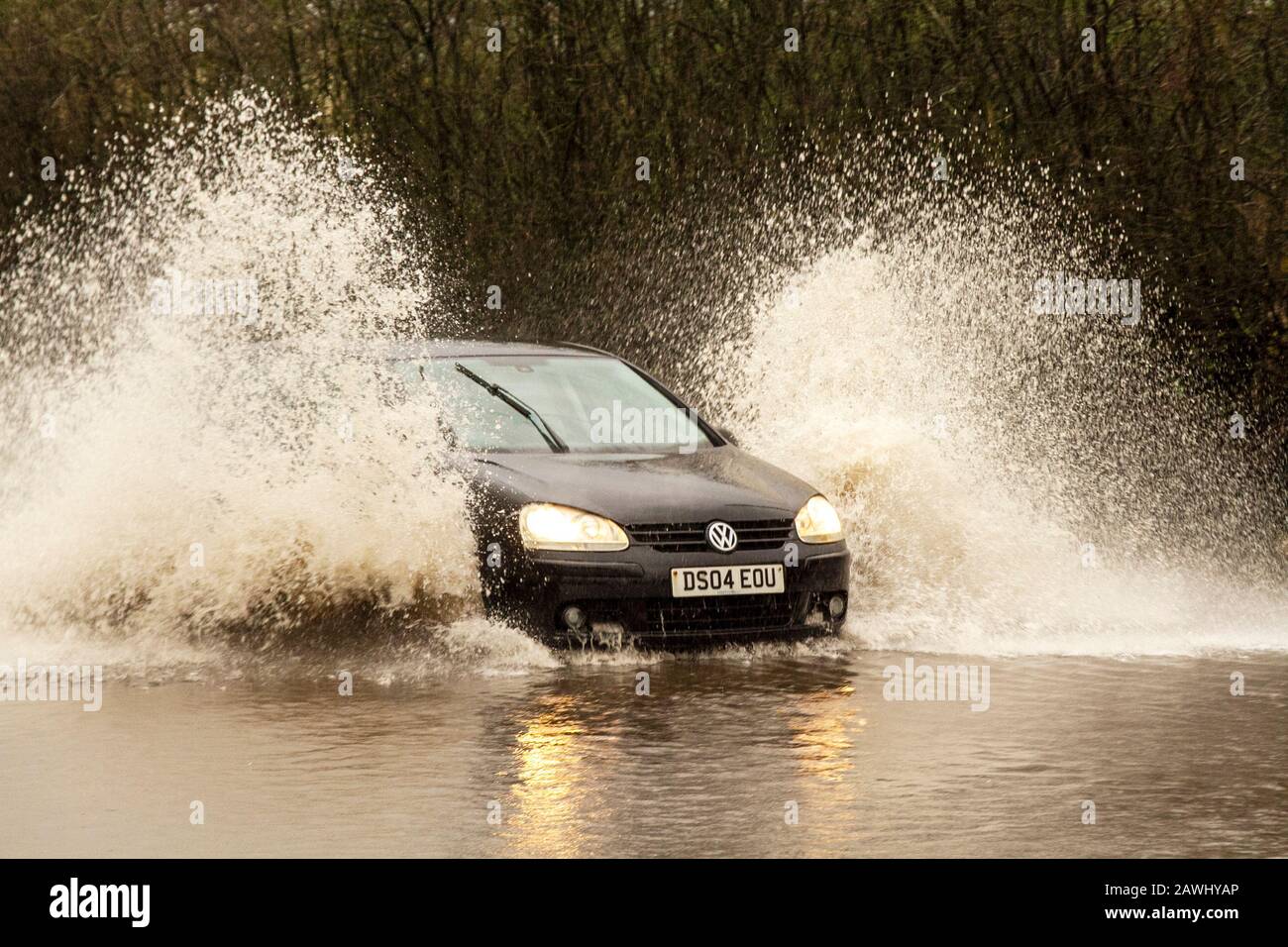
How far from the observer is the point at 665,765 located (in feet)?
24.2

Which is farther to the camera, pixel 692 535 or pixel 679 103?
pixel 679 103

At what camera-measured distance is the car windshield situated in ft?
34.9

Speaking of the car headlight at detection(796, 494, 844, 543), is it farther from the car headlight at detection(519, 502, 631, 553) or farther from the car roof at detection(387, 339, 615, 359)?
the car roof at detection(387, 339, 615, 359)

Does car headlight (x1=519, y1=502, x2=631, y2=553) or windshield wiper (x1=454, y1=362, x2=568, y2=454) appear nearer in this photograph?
car headlight (x1=519, y1=502, x2=631, y2=553)

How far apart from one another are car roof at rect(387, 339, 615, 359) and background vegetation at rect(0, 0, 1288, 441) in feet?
19.2

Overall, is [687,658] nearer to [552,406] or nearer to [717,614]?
[717,614]

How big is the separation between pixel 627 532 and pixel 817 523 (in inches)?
42.7

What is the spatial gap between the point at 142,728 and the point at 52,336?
11687 mm

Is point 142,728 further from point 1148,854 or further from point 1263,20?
point 1263,20

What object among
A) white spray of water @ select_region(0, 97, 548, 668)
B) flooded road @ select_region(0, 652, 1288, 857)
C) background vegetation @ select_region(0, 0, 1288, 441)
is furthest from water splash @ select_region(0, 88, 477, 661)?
background vegetation @ select_region(0, 0, 1288, 441)

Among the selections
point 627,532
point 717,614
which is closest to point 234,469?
point 627,532

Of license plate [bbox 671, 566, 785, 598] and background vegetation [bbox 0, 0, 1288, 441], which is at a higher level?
background vegetation [bbox 0, 0, 1288, 441]

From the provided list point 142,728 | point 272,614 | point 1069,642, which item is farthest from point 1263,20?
point 142,728

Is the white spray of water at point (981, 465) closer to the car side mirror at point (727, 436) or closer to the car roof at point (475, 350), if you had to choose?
the car side mirror at point (727, 436)
